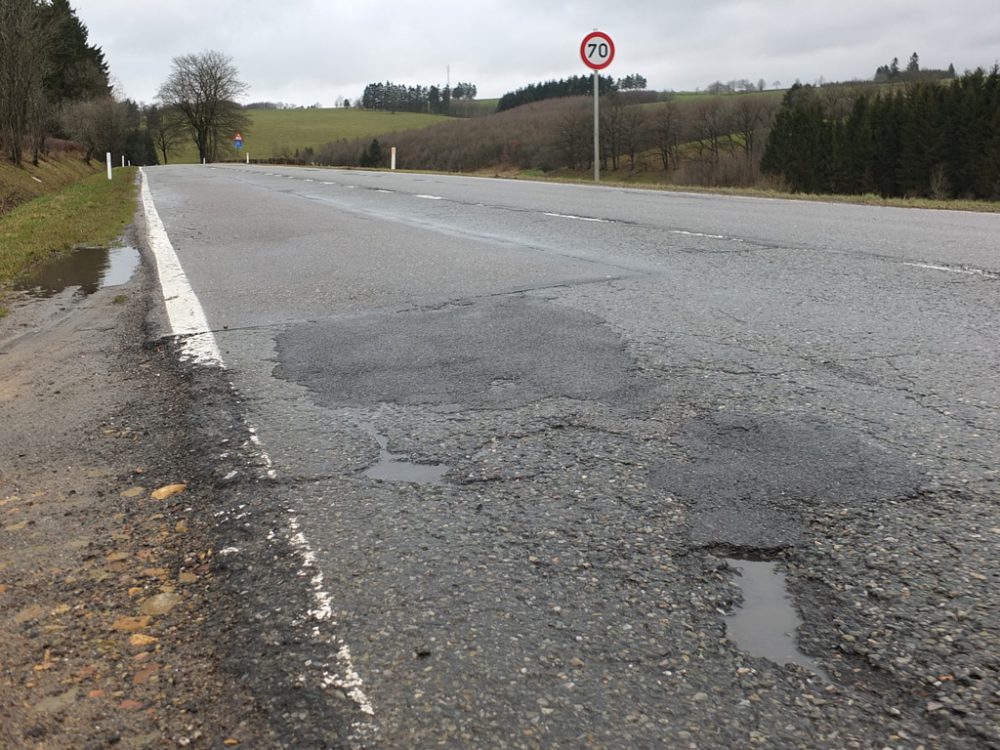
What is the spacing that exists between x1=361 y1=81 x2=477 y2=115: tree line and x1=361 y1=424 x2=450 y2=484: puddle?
146093 mm

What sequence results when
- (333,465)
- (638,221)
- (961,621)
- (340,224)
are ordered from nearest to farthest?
(961,621) < (333,465) < (638,221) < (340,224)

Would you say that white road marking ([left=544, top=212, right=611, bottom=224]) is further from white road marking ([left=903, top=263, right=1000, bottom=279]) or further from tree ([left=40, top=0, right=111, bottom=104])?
tree ([left=40, top=0, right=111, bottom=104])

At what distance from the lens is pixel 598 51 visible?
72.2 ft

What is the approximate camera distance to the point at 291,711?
5.54 ft

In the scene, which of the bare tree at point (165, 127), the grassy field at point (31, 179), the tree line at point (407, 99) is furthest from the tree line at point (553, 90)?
the grassy field at point (31, 179)

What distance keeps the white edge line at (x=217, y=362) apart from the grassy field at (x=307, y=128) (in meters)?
86.9

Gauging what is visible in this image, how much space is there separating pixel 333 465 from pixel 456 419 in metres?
0.61

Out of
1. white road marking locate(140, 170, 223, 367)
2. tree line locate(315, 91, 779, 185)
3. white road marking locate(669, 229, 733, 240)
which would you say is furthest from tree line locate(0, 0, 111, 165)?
tree line locate(315, 91, 779, 185)

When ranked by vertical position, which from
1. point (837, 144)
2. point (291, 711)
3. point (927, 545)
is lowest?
point (291, 711)

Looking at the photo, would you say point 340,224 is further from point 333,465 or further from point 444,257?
point 333,465

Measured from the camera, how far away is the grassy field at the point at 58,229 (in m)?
9.92

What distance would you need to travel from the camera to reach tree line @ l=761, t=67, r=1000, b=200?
5038cm

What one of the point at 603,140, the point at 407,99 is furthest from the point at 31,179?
the point at 407,99

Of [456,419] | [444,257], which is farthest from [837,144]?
[456,419]
